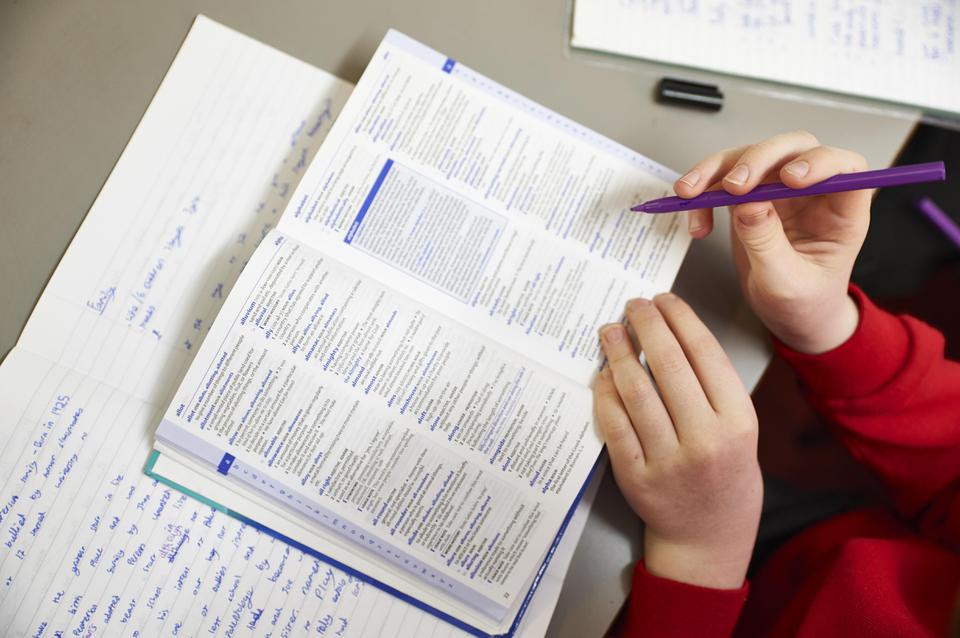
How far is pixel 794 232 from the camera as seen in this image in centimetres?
59

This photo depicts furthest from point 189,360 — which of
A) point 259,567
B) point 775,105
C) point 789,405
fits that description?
point 789,405

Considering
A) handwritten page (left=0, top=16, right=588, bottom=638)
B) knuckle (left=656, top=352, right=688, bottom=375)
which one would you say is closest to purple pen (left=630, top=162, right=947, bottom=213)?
knuckle (left=656, top=352, right=688, bottom=375)

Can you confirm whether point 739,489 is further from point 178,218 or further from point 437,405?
point 178,218

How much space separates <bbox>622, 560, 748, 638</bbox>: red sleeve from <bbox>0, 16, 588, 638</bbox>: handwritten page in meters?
0.07

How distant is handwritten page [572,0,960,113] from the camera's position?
1.98ft

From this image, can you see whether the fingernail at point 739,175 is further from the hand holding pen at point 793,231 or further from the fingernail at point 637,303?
the fingernail at point 637,303

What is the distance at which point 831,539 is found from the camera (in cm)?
69

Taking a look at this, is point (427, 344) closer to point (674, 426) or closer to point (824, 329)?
point (674, 426)

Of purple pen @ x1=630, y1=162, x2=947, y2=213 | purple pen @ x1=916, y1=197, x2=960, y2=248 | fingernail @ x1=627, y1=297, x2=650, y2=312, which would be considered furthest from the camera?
purple pen @ x1=916, y1=197, x2=960, y2=248

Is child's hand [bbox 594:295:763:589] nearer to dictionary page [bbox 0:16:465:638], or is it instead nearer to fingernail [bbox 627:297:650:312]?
fingernail [bbox 627:297:650:312]

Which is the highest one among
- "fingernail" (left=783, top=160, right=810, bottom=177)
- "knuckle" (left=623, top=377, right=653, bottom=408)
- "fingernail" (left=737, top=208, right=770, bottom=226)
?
"fingernail" (left=783, top=160, right=810, bottom=177)

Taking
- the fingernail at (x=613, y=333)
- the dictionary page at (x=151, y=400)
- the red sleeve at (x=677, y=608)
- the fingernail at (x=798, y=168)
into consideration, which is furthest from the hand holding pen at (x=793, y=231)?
the dictionary page at (x=151, y=400)

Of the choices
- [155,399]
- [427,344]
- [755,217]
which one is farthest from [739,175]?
[155,399]

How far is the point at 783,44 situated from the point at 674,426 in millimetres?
370
